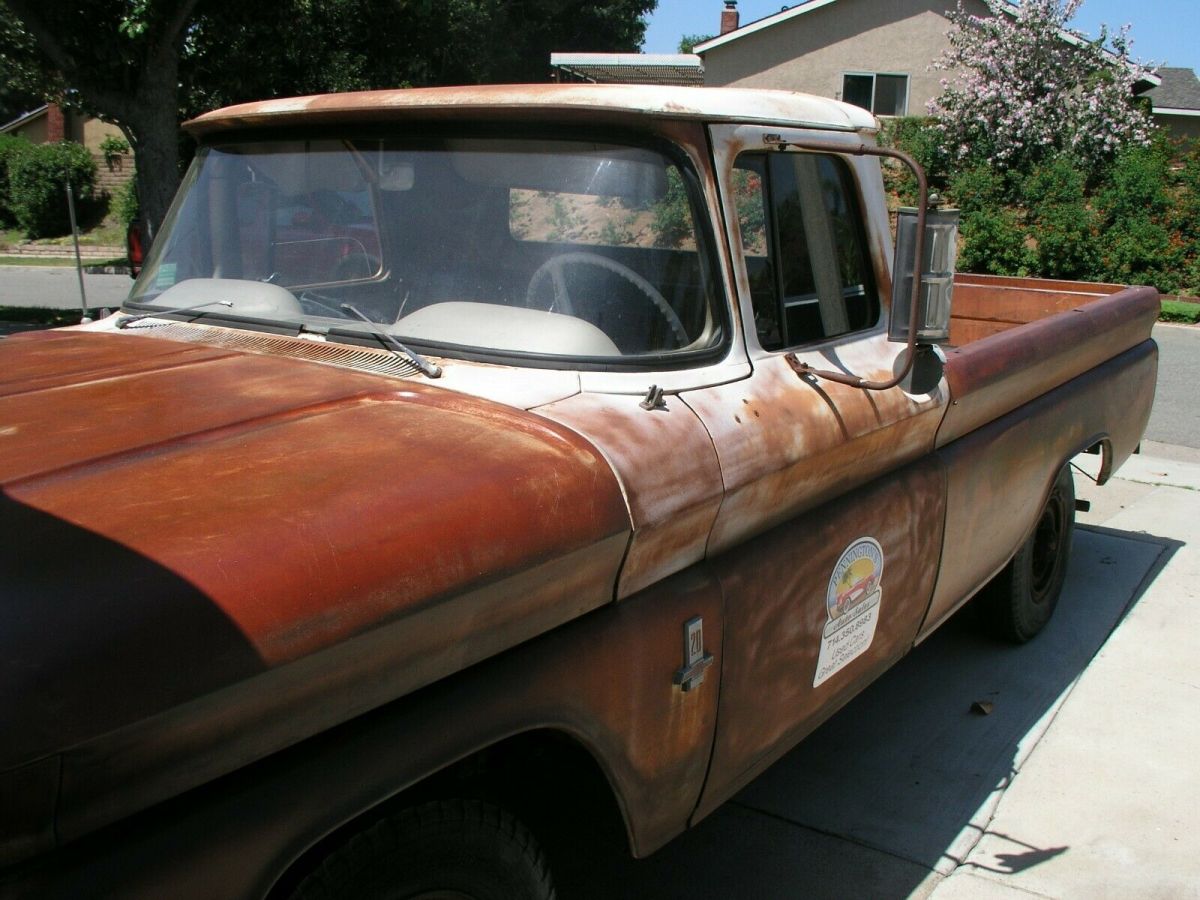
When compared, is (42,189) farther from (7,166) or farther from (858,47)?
(858,47)

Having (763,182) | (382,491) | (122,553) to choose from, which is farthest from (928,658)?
(122,553)

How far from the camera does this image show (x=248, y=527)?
5.34 ft

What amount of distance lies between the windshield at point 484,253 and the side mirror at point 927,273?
42 cm

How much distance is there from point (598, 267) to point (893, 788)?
203cm

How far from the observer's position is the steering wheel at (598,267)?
2.56 meters

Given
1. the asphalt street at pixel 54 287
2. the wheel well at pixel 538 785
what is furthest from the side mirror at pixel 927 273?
the asphalt street at pixel 54 287

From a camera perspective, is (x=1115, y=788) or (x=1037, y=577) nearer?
(x=1115, y=788)

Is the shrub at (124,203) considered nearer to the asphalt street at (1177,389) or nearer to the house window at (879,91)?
the house window at (879,91)

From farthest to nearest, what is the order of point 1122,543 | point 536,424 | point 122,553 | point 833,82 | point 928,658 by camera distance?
1. point 833,82
2. point 1122,543
3. point 928,658
4. point 536,424
5. point 122,553

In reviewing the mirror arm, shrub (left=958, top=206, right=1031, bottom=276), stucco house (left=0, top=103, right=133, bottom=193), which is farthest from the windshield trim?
stucco house (left=0, top=103, right=133, bottom=193)

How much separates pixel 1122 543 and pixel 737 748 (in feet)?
13.9

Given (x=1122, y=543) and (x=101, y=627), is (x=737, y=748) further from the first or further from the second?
(x=1122, y=543)

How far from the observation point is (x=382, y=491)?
5.87ft

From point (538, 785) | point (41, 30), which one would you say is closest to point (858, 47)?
point (41, 30)
